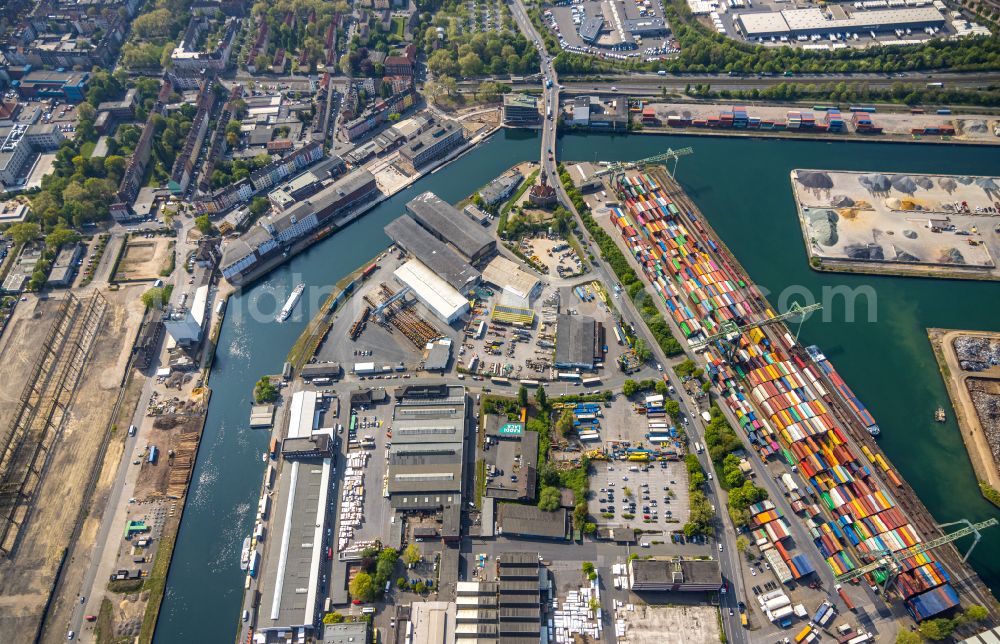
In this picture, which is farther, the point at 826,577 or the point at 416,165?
the point at 416,165

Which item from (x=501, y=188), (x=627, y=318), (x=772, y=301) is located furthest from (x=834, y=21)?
(x=627, y=318)

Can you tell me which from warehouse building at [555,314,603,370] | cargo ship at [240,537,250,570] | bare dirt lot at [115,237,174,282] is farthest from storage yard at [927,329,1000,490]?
bare dirt lot at [115,237,174,282]

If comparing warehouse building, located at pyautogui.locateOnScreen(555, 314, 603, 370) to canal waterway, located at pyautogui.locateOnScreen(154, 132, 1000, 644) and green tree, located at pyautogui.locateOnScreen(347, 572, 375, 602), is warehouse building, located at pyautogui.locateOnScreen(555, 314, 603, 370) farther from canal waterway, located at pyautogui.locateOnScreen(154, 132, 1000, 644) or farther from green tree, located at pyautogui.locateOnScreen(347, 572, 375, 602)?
green tree, located at pyautogui.locateOnScreen(347, 572, 375, 602)

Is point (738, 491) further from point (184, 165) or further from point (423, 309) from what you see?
point (184, 165)

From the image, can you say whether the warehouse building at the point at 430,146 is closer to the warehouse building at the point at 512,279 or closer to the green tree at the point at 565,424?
the warehouse building at the point at 512,279

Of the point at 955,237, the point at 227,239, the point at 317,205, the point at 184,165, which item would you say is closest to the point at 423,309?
the point at 317,205

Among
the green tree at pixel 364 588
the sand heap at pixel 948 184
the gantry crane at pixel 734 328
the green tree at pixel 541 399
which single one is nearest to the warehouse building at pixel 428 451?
the green tree at pixel 364 588

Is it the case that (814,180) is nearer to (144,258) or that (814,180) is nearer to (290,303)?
(290,303)
